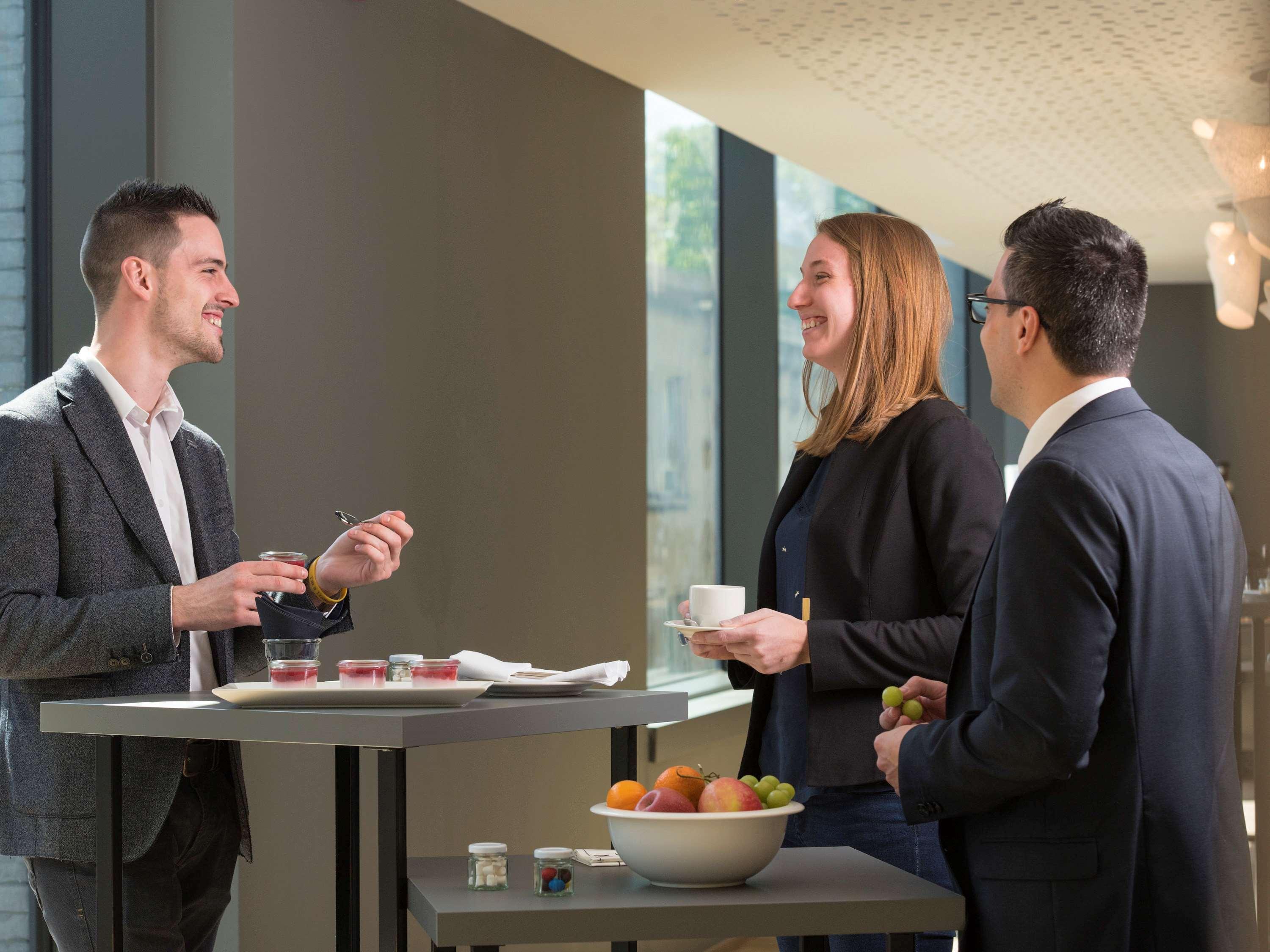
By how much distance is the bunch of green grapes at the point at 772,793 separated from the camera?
1.53 meters

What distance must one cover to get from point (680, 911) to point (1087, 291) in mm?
850

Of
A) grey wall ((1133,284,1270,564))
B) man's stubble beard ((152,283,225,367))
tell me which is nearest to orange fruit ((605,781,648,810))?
man's stubble beard ((152,283,225,367))

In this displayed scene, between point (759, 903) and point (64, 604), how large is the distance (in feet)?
3.66

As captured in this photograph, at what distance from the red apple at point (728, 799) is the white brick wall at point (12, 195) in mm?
2032

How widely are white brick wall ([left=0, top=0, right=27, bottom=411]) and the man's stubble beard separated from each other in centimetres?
80

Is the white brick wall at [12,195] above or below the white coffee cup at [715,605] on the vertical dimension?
above

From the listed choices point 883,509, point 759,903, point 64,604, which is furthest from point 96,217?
point 759,903

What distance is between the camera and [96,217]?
7.63 ft

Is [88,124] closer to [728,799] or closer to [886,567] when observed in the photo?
[886,567]

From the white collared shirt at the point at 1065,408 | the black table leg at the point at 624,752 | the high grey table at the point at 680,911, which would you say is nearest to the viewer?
the high grey table at the point at 680,911

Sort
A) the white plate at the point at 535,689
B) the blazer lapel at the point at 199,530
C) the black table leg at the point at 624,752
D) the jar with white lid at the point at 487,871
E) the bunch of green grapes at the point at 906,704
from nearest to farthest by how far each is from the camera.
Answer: the jar with white lid at the point at 487,871 → the bunch of green grapes at the point at 906,704 → the white plate at the point at 535,689 → the black table leg at the point at 624,752 → the blazer lapel at the point at 199,530

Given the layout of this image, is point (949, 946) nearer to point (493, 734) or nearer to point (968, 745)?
point (968, 745)

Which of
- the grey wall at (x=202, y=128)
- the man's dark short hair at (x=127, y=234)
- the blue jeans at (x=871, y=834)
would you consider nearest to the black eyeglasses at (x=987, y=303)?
the blue jeans at (x=871, y=834)

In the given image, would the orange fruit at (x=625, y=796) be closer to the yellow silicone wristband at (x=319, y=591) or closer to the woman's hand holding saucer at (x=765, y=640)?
the woman's hand holding saucer at (x=765, y=640)
